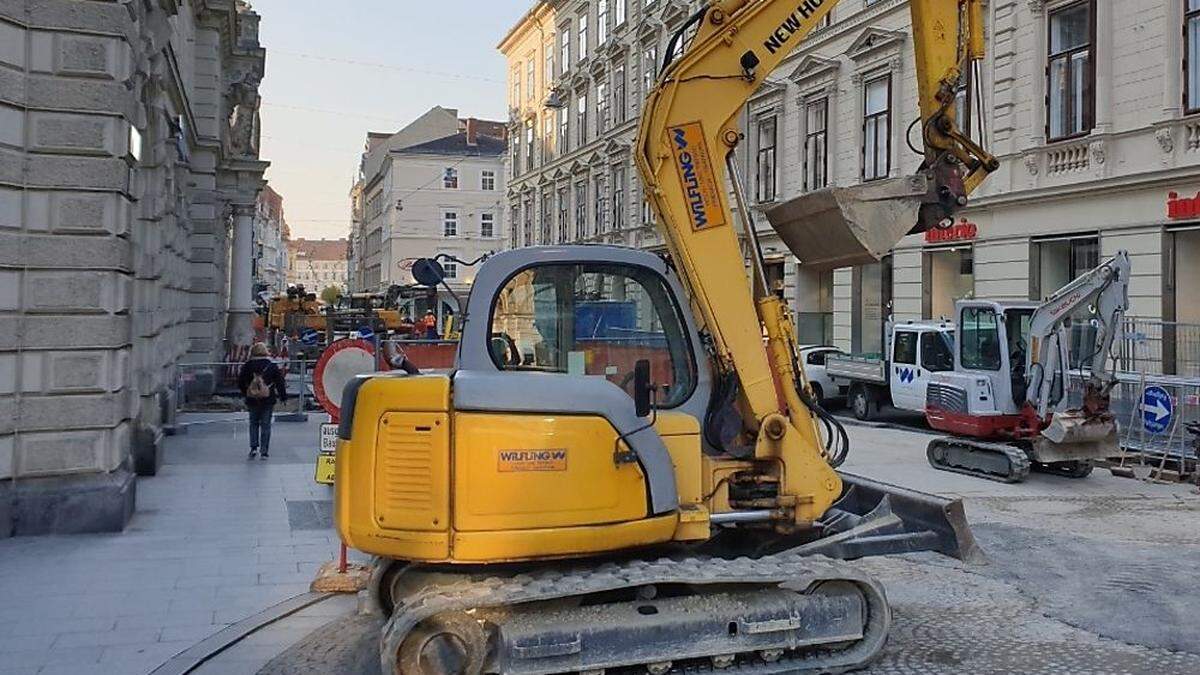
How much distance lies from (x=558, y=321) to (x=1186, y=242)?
15.8 meters

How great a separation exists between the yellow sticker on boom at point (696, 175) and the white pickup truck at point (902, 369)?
39.5 feet

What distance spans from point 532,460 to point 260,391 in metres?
9.06

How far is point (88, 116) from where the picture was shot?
8961 mm

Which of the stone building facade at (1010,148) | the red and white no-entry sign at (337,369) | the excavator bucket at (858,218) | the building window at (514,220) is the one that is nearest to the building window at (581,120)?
the stone building facade at (1010,148)

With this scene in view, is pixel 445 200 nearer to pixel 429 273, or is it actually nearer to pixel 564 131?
pixel 564 131

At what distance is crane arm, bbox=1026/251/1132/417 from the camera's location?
505 inches

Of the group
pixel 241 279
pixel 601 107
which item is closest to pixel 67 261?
pixel 241 279

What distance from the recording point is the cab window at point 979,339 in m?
14.4

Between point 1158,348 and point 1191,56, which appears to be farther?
point 1191,56

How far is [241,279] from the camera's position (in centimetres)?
2805

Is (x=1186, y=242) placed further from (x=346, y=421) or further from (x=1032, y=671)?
(x=346, y=421)

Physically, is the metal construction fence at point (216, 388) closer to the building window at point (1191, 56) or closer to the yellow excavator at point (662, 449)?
the yellow excavator at point (662, 449)

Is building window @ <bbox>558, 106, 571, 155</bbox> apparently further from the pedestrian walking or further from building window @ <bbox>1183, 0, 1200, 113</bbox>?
the pedestrian walking

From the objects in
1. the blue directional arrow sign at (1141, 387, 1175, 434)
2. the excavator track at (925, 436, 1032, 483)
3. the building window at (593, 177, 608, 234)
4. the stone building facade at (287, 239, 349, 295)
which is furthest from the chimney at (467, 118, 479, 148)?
the stone building facade at (287, 239, 349, 295)
